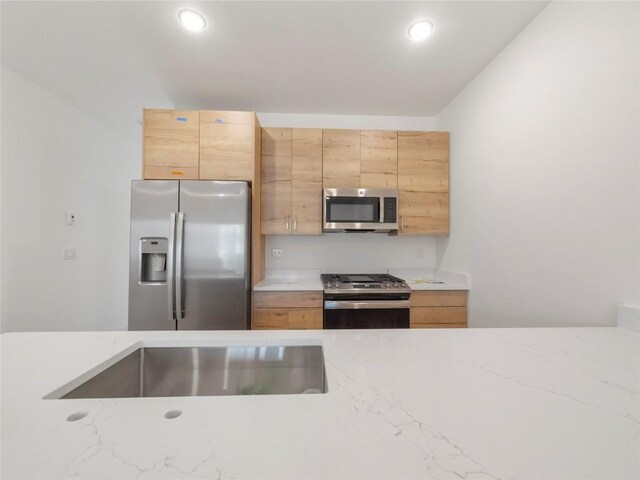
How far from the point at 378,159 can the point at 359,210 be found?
1.75 ft

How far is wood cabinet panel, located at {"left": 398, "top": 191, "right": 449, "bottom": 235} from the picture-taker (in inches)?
102

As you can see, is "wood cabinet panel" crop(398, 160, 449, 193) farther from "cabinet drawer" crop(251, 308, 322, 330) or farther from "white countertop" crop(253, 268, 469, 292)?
"cabinet drawer" crop(251, 308, 322, 330)

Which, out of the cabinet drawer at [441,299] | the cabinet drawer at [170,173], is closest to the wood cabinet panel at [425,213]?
the cabinet drawer at [441,299]

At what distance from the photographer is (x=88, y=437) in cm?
47

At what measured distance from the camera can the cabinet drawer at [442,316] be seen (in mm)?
2258

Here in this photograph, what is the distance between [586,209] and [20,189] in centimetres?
383

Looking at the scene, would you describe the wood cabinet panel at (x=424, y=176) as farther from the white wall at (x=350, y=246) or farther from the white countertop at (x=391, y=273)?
the white countertop at (x=391, y=273)

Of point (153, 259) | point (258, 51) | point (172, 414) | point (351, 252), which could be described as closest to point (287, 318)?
point (351, 252)

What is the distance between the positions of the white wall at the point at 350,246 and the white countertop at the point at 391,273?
0.06 meters

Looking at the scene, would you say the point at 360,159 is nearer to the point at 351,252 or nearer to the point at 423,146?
the point at 423,146

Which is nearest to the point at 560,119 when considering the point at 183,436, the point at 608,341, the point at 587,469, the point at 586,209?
the point at 586,209

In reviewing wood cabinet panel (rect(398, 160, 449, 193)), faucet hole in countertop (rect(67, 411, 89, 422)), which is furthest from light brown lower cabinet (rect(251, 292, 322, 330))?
faucet hole in countertop (rect(67, 411, 89, 422))

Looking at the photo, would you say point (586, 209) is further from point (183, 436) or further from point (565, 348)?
point (183, 436)

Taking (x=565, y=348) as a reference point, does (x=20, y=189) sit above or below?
above
